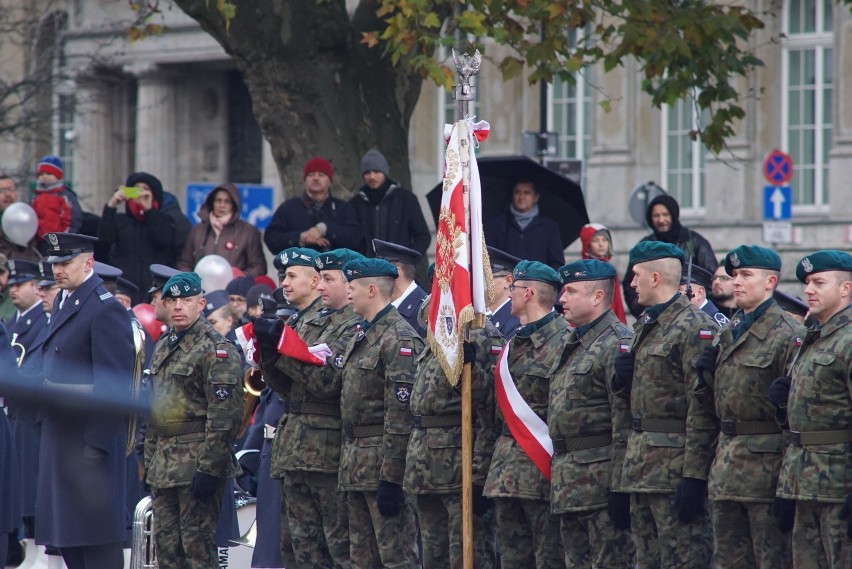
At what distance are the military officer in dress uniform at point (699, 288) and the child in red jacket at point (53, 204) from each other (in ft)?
22.3

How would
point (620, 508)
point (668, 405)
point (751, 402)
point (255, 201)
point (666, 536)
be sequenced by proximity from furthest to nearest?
point (255, 201) < point (620, 508) < point (668, 405) < point (666, 536) < point (751, 402)

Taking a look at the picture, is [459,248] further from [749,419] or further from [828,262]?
[828,262]

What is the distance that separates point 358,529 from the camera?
962cm

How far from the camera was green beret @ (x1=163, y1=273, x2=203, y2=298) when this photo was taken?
10.3m


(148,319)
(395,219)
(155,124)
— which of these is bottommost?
(148,319)

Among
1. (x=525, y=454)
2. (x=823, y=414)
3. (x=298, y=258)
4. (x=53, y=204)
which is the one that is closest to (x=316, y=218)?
(x=53, y=204)

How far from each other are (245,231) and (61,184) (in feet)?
7.20

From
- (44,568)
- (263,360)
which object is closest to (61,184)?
(44,568)

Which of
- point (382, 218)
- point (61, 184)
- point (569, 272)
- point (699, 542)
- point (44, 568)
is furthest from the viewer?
point (61, 184)

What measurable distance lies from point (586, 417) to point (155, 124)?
2216cm

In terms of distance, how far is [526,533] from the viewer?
902 centimetres

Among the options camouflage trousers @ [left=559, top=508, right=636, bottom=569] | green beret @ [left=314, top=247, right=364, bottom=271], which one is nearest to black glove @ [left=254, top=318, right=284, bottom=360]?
green beret @ [left=314, top=247, right=364, bottom=271]

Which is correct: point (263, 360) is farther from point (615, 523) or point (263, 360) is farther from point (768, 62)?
point (768, 62)

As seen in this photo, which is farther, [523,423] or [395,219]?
[395,219]
